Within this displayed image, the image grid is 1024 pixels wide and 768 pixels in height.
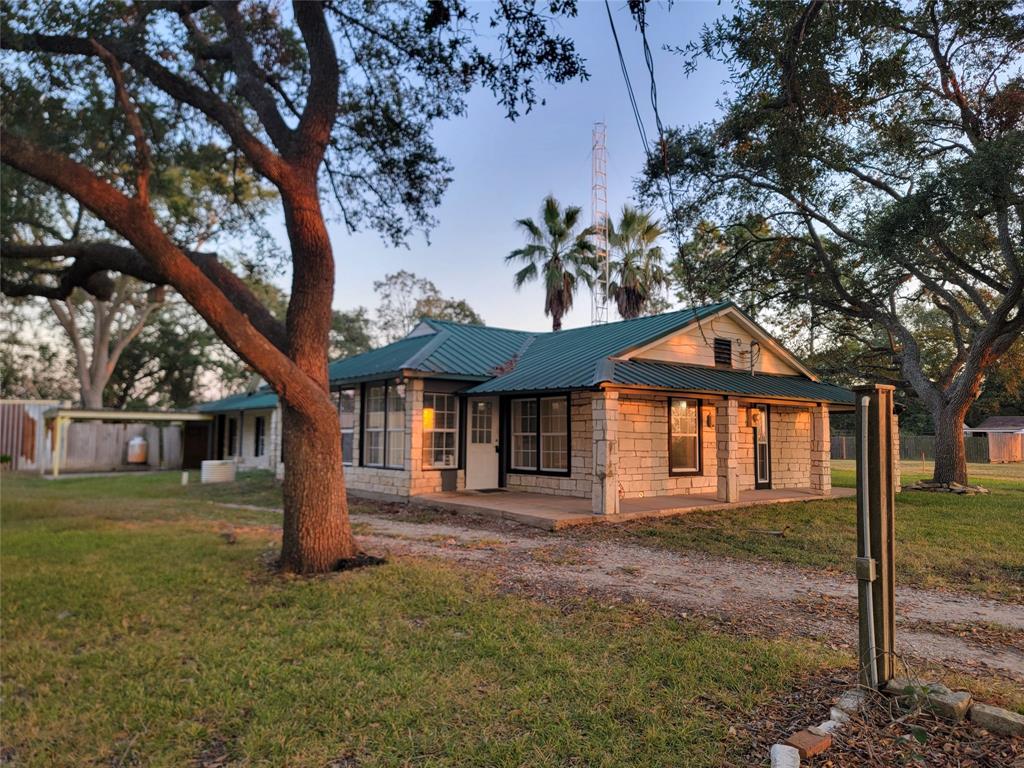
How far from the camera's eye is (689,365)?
13531 millimetres

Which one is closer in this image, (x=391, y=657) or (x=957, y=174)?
(x=391, y=657)

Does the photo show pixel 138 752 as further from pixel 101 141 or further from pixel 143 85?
pixel 143 85

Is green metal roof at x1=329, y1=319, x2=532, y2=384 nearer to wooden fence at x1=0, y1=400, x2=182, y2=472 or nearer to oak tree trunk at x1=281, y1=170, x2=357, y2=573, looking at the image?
oak tree trunk at x1=281, y1=170, x2=357, y2=573

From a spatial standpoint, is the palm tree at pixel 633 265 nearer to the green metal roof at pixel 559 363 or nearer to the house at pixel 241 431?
the green metal roof at pixel 559 363

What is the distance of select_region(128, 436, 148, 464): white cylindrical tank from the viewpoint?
23.6 meters

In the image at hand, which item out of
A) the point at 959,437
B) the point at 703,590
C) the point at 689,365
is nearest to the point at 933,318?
the point at 959,437

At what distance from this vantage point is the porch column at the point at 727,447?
40.6 feet

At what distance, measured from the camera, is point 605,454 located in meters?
10.7

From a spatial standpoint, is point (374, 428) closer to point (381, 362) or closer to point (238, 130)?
point (381, 362)

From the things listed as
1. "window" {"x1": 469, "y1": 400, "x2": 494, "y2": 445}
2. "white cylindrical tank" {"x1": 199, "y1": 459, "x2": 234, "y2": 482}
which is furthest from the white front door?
"white cylindrical tank" {"x1": 199, "y1": 459, "x2": 234, "y2": 482}

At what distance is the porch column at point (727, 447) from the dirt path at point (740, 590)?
465 cm

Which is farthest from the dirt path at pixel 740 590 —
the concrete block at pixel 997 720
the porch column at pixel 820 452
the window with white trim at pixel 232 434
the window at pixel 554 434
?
the window with white trim at pixel 232 434

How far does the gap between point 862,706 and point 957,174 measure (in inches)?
339

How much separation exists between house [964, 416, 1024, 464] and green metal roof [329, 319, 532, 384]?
3123 centimetres
